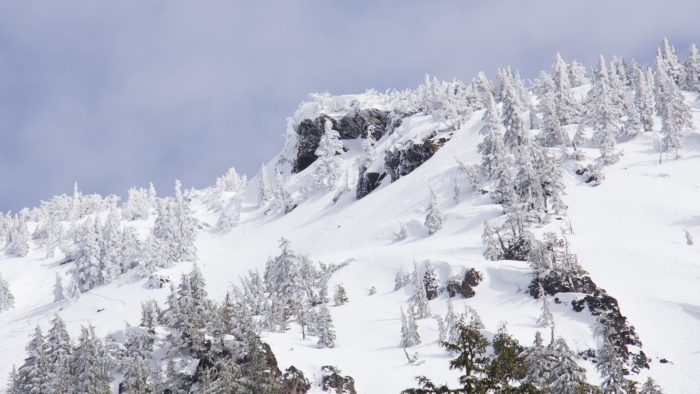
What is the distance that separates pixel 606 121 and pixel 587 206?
25.3 metres

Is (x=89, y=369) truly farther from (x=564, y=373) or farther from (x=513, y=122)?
(x=513, y=122)

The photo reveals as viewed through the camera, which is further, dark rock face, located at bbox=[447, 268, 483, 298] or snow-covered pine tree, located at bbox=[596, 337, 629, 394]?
dark rock face, located at bbox=[447, 268, 483, 298]

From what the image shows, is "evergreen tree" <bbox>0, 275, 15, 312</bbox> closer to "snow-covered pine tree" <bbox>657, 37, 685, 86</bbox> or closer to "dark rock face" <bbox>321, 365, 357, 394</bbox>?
"dark rock face" <bbox>321, 365, 357, 394</bbox>

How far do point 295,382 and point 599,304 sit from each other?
82.3ft

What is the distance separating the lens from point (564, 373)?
2491cm

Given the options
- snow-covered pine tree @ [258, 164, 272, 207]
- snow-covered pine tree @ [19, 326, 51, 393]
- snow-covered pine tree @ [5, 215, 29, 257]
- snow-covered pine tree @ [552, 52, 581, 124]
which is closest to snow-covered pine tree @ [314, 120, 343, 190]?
snow-covered pine tree @ [258, 164, 272, 207]

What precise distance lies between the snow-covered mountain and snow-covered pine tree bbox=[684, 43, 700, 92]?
39cm

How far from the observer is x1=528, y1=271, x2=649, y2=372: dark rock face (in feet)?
134

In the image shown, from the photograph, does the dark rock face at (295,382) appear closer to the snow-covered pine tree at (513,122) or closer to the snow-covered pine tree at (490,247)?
the snow-covered pine tree at (490,247)

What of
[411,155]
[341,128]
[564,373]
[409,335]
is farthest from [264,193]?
[564,373]

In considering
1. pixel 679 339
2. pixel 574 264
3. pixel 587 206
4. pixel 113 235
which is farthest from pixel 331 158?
pixel 679 339

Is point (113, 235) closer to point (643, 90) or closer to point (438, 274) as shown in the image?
point (438, 274)

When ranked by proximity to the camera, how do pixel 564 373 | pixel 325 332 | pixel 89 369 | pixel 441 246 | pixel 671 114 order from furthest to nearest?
1. pixel 671 114
2. pixel 441 246
3. pixel 325 332
4. pixel 89 369
5. pixel 564 373

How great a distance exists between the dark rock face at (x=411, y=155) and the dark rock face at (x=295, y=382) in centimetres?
6626
